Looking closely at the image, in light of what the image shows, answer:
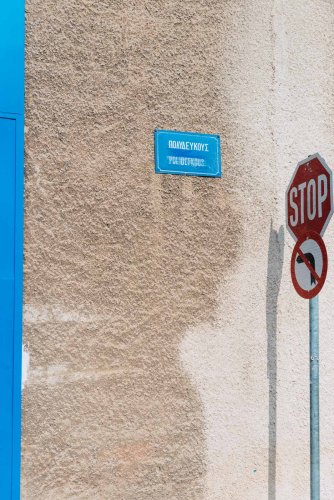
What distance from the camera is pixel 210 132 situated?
457cm

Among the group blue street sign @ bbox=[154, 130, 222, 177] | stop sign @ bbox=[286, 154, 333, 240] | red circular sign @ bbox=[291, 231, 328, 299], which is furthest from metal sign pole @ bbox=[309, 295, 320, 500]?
blue street sign @ bbox=[154, 130, 222, 177]

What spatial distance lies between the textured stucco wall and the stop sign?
56 cm

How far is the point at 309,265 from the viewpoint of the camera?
3777 mm

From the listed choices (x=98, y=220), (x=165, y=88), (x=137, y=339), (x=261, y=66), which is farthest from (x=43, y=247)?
(x=261, y=66)

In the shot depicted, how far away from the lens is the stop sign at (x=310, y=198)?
3.75m

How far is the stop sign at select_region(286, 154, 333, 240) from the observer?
375 centimetres

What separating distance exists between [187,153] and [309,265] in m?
1.27

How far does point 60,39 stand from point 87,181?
3.19 feet

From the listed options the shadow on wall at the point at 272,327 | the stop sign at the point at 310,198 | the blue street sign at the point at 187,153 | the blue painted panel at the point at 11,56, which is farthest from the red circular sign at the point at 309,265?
the blue painted panel at the point at 11,56

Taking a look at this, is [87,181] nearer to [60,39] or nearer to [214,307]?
[60,39]

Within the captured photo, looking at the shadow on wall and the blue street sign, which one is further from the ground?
the blue street sign

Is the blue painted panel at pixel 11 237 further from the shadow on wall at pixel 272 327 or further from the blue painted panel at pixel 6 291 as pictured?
the shadow on wall at pixel 272 327

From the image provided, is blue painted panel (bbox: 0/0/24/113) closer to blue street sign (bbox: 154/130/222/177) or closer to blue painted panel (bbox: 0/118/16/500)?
blue painted panel (bbox: 0/118/16/500)

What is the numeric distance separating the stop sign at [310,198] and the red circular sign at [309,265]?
0.07 m
